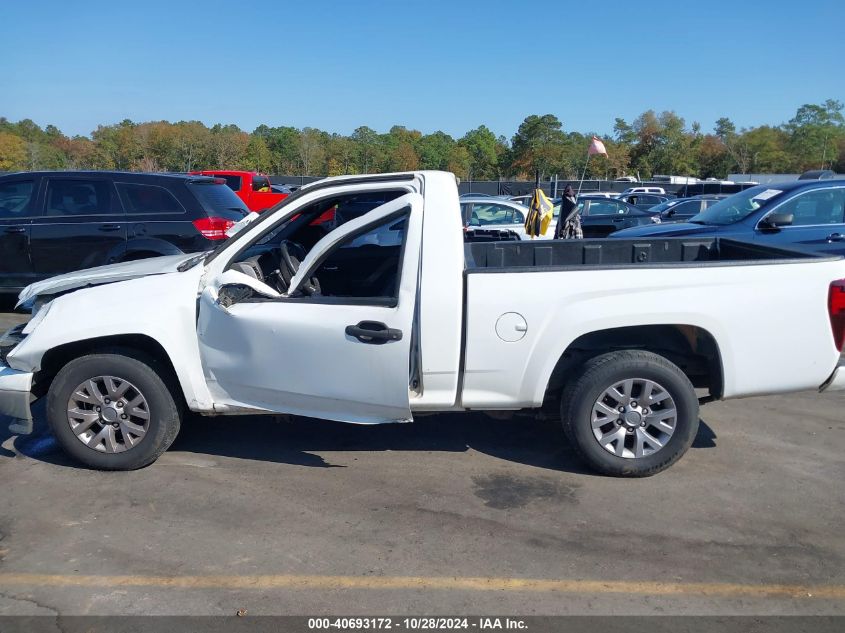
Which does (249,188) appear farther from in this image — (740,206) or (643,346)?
(643,346)

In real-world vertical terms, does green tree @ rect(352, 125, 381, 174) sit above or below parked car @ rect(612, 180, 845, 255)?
above

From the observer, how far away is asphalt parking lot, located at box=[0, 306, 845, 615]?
357 cm

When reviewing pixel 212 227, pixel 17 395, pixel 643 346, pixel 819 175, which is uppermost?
pixel 819 175

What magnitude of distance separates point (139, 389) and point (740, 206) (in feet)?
27.1

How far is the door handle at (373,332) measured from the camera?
14.9 ft

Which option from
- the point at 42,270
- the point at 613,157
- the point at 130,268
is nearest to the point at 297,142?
the point at 613,157

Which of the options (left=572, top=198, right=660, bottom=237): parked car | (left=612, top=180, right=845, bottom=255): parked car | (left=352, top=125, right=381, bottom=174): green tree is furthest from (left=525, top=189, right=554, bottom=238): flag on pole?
(left=352, top=125, right=381, bottom=174): green tree

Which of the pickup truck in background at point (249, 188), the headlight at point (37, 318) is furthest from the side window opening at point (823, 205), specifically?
the pickup truck in background at point (249, 188)

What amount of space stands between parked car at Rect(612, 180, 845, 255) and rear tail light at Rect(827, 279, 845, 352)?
4.60 m

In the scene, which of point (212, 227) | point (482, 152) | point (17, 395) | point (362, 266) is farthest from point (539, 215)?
point (482, 152)

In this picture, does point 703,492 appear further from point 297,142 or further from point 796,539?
point 297,142

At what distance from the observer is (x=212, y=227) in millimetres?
8938

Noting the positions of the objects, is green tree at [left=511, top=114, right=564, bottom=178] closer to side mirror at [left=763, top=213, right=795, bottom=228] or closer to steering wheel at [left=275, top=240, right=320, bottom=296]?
side mirror at [left=763, top=213, right=795, bottom=228]

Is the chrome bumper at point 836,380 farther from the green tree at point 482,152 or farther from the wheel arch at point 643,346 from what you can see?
the green tree at point 482,152
